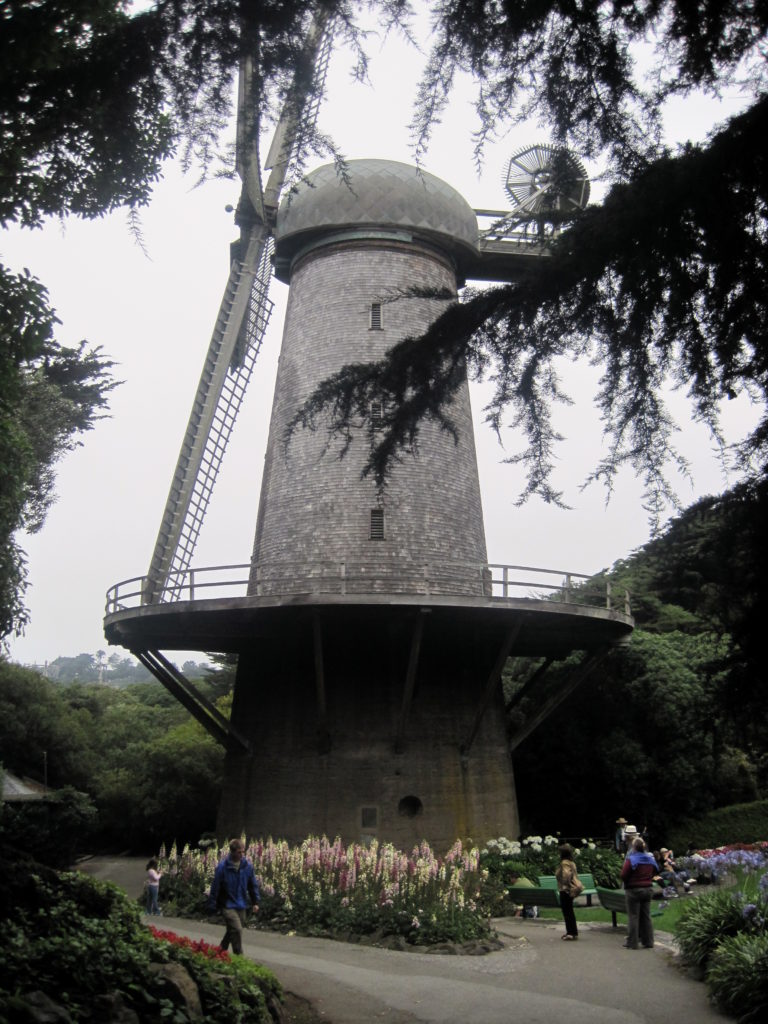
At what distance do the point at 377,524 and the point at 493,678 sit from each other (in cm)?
308

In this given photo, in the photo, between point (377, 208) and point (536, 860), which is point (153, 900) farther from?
point (377, 208)

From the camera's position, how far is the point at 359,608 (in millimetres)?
13797

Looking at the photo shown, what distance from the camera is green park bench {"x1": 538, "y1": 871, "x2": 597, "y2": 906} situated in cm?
1338

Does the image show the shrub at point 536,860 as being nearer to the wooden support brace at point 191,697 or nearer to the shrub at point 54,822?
the wooden support brace at point 191,697

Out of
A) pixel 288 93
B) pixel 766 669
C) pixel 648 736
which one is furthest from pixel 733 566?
pixel 648 736

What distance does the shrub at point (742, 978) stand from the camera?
23.0 ft

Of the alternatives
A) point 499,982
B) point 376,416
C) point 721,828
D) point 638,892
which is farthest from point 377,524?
point 721,828

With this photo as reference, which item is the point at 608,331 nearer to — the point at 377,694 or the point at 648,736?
the point at 377,694

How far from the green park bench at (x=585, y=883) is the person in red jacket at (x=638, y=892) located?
3066 mm

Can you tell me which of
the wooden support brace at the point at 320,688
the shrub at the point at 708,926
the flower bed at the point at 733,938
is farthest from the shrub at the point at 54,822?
the shrub at the point at 708,926

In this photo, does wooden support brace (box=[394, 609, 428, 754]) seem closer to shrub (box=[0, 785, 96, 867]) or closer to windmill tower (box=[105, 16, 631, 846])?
windmill tower (box=[105, 16, 631, 846])

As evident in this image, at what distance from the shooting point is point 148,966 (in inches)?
239

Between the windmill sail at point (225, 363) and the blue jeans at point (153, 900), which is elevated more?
the windmill sail at point (225, 363)

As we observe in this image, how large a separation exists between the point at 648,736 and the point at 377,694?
8518mm
